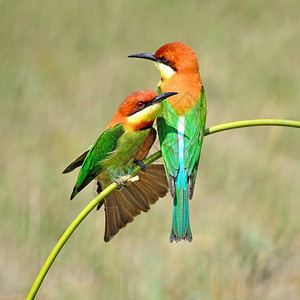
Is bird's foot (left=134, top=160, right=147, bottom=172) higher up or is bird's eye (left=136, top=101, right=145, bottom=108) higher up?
bird's eye (left=136, top=101, right=145, bottom=108)

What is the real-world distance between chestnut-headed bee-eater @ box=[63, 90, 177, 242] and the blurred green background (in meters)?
1.55

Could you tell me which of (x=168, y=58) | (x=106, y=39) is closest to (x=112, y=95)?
(x=106, y=39)

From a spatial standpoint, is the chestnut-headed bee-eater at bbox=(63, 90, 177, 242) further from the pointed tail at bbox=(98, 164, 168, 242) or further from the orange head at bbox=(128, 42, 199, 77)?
the orange head at bbox=(128, 42, 199, 77)

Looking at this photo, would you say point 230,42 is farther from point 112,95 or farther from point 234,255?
point 234,255

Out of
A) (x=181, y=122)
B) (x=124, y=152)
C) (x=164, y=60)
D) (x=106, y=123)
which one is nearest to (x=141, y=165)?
(x=124, y=152)

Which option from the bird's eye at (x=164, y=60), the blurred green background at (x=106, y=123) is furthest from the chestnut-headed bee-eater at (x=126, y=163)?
the blurred green background at (x=106, y=123)

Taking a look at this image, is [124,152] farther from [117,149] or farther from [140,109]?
[140,109]

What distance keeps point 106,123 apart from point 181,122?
3152 millimetres

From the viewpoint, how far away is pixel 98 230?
4.12 meters

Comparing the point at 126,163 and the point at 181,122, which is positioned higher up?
the point at 181,122

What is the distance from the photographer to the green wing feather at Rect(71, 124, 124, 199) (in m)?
1.97

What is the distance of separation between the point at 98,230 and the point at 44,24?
314cm

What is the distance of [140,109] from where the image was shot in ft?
6.59

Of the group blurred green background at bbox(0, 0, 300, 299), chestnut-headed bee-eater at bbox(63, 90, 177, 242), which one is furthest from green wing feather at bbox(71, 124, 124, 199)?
blurred green background at bbox(0, 0, 300, 299)
